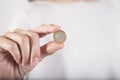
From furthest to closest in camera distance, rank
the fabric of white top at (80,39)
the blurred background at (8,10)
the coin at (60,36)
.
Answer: the blurred background at (8,10)
the fabric of white top at (80,39)
the coin at (60,36)

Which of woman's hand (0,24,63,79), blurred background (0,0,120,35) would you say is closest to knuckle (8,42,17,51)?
woman's hand (0,24,63,79)

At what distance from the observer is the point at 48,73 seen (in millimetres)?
1036

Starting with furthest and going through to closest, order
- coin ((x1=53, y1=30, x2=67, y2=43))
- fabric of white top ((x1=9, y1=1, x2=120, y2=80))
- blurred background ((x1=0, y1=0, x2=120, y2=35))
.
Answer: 1. blurred background ((x1=0, y1=0, x2=120, y2=35))
2. fabric of white top ((x1=9, y1=1, x2=120, y2=80))
3. coin ((x1=53, y1=30, x2=67, y2=43))

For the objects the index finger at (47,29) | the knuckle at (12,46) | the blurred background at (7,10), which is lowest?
the knuckle at (12,46)

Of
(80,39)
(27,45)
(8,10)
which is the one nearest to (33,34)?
(27,45)

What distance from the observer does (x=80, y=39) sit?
1.09 meters

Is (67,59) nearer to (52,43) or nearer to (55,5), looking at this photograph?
(55,5)

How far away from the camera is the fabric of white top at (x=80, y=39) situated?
3.45ft

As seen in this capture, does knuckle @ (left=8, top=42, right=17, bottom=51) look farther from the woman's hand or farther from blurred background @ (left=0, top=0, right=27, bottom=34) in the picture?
blurred background @ (left=0, top=0, right=27, bottom=34)

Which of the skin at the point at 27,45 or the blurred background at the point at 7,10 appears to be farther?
the blurred background at the point at 7,10

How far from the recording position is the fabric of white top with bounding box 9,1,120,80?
1.05 metres

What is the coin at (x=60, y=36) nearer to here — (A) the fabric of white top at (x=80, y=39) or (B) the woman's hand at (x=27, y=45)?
(B) the woman's hand at (x=27, y=45)

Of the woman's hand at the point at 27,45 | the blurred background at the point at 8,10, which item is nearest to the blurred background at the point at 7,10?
the blurred background at the point at 8,10

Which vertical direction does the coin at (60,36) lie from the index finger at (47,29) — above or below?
below
